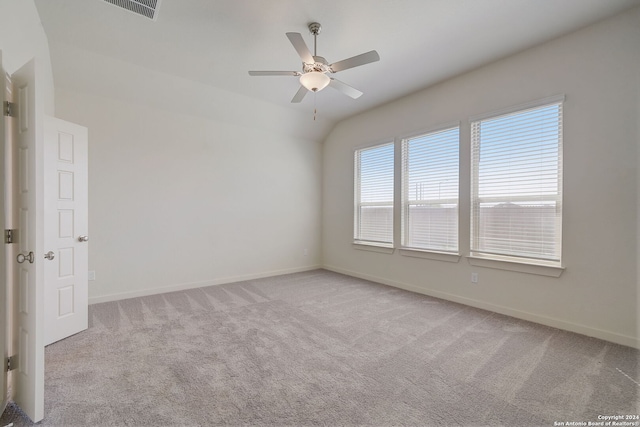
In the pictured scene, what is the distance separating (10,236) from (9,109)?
2.57ft

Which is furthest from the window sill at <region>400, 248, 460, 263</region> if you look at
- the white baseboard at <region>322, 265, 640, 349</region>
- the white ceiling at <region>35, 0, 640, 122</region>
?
the white ceiling at <region>35, 0, 640, 122</region>

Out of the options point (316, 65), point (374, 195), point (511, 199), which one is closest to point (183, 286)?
point (374, 195)

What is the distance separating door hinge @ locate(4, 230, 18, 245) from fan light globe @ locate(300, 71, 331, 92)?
7.80 ft

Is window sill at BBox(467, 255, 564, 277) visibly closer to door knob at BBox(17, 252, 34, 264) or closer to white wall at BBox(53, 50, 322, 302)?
white wall at BBox(53, 50, 322, 302)

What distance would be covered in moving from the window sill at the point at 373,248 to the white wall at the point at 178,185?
4.05ft

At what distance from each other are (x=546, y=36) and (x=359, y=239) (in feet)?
12.1

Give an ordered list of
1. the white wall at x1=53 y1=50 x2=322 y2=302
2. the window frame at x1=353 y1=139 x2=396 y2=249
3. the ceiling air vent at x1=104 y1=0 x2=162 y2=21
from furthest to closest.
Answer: the window frame at x1=353 y1=139 x2=396 y2=249 → the white wall at x1=53 y1=50 x2=322 y2=302 → the ceiling air vent at x1=104 y1=0 x2=162 y2=21

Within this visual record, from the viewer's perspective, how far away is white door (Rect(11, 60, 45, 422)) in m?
1.57

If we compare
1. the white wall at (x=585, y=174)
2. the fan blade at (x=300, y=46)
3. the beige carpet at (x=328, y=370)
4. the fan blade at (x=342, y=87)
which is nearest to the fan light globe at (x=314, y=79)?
the fan blade at (x=300, y=46)

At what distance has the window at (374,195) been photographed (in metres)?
4.70

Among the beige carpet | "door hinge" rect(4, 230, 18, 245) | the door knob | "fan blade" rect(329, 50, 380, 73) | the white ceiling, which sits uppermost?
the white ceiling

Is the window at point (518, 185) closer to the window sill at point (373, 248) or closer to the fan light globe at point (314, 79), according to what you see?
the window sill at point (373, 248)

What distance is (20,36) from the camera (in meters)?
2.05

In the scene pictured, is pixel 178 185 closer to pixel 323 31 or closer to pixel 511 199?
pixel 323 31
